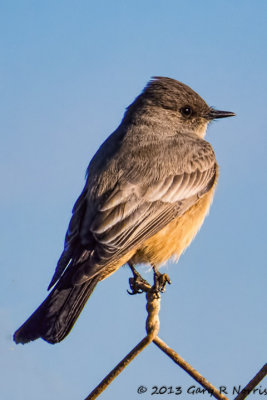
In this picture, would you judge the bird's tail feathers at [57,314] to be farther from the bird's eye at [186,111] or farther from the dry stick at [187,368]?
the bird's eye at [186,111]

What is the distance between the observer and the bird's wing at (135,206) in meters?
4.64

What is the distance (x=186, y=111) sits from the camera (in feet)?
22.8

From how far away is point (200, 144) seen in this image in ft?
20.9

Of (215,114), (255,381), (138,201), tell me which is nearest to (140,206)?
(138,201)

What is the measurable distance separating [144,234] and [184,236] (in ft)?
2.23

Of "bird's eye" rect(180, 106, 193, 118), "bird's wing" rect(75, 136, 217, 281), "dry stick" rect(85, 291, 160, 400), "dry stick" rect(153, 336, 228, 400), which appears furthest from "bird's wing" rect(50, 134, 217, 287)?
"dry stick" rect(153, 336, 228, 400)

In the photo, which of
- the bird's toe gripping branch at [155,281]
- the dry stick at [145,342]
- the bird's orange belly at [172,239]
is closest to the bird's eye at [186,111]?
the bird's orange belly at [172,239]

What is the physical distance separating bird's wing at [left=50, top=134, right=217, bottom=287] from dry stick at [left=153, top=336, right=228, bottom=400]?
1.78m

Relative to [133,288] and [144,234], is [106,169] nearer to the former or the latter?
[144,234]

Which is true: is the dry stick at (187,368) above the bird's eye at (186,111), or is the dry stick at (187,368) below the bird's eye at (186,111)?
below

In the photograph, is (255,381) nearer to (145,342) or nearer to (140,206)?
(145,342)

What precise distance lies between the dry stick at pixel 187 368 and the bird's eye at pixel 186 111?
4561 millimetres

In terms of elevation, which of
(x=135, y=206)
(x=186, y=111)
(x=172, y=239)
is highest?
(x=186, y=111)

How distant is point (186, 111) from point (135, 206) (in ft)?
7.13
